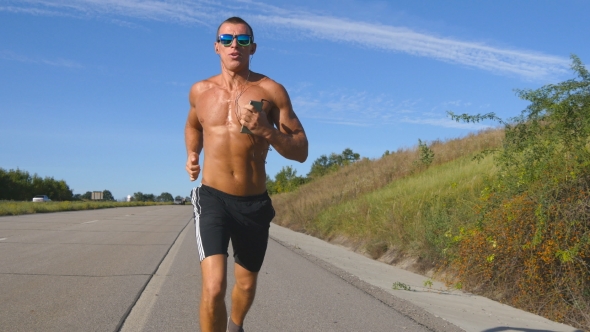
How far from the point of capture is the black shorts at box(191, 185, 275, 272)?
163 inches

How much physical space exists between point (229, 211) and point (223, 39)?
1.24m

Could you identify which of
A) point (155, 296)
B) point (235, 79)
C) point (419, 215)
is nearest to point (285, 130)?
point (235, 79)

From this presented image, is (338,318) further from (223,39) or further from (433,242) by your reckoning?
(433,242)

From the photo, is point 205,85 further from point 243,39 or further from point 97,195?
point 97,195

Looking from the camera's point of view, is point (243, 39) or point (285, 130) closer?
point (285, 130)

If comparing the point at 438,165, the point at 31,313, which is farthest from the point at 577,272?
the point at 438,165

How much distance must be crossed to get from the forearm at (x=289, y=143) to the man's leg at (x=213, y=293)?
828mm

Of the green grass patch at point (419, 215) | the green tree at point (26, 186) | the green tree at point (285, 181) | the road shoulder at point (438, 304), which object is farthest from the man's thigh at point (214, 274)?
the green tree at point (26, 186)

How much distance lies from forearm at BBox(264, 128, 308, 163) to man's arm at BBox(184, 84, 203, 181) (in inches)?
34.3

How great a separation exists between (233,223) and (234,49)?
125 centimetres

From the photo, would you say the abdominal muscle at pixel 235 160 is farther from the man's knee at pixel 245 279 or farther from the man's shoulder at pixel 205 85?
the man's knee at pixel 245 279

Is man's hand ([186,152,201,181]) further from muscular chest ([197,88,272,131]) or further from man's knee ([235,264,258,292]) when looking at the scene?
man's knee ([235,264,258,292])

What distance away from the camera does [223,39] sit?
4.38 m

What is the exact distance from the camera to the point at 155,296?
7914mm
